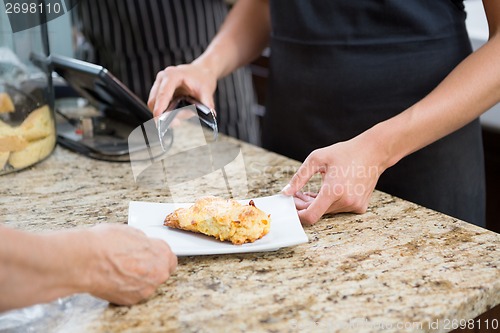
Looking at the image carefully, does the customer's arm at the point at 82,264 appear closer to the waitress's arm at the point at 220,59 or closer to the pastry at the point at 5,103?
the waitress's arm at the point at 220,59

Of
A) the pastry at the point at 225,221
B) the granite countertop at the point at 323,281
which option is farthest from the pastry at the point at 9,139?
the pastry at the point at 225,221

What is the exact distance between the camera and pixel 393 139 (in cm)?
131

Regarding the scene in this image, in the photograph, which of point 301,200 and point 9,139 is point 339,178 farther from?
point 9,139

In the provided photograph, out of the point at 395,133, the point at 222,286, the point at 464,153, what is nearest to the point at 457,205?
the point at 464,153

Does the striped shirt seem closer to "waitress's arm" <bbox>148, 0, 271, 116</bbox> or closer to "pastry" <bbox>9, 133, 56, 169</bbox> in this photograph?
"waitress's arm" <bbox>148, 0, 271, 116</bbox>

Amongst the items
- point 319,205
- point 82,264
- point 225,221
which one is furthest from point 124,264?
point 319,205

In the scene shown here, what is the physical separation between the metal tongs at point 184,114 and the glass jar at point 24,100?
0.31 m

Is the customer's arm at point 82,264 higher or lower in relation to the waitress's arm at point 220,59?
lower

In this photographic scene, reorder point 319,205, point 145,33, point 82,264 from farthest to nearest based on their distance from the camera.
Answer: point 145,33 → point 319,205 → point 82,264

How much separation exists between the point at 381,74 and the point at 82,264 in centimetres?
94

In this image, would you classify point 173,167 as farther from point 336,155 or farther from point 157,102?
point 336,155

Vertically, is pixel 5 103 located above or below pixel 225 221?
above

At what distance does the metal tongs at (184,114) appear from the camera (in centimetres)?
142

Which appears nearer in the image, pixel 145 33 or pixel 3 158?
pixel 3 158
